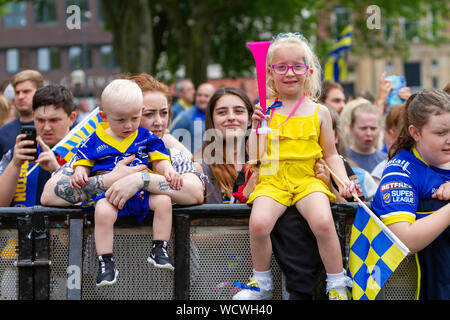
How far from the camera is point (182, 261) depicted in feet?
10.2

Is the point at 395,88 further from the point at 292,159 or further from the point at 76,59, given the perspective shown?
the point at 76,59

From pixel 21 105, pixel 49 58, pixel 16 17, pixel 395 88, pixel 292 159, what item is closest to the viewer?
pixel 292 159

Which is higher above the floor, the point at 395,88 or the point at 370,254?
the point at 395,88

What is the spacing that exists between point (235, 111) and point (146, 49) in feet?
34.0

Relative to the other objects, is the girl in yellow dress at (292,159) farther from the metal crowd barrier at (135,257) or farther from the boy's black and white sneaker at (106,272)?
the boy's black and white sneaker at (106,272)

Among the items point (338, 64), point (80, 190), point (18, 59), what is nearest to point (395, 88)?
point (338, 64)

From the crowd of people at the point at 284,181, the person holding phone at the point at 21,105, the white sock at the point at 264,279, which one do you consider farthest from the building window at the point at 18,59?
the white sock at the point at 264,279

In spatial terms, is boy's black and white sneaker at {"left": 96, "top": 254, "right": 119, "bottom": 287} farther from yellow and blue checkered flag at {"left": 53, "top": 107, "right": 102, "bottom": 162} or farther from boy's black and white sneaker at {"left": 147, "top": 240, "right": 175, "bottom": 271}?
yellow and blue checkered flag at {"left": 53, "top": 107, "right": 102, "bottom": 162}

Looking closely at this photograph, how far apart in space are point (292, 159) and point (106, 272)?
46.1 inches

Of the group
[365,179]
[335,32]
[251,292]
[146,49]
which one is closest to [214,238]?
[251,292]

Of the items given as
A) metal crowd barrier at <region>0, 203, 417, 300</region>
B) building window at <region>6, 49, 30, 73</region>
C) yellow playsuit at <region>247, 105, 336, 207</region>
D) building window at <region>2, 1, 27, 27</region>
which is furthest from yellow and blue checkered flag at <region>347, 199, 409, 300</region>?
building window at <region>2, 1, 27, 27</region>

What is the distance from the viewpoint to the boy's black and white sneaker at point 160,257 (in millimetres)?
3008
